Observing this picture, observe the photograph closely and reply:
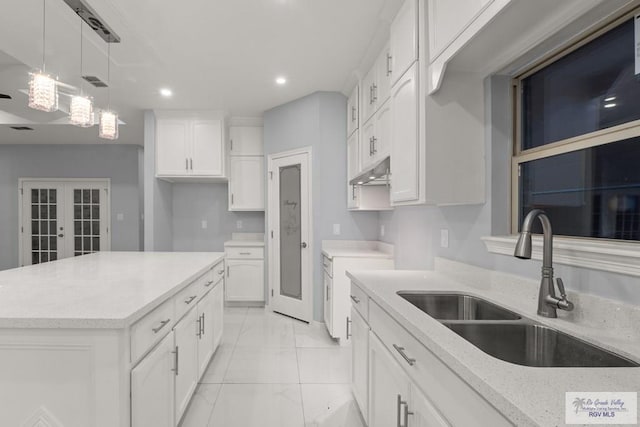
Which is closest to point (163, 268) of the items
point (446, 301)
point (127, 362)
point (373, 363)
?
point (127, 362)

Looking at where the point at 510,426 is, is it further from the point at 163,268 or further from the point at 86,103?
the point at 86,103

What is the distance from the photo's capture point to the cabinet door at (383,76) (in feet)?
8.26

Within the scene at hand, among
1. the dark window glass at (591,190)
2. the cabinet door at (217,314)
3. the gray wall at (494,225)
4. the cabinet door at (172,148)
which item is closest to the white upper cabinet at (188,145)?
the cabinet door at (172,148)

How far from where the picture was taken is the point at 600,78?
126cm

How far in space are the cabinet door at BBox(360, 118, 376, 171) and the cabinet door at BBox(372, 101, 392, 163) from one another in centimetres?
8

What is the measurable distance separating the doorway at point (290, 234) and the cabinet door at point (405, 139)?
1.90 m

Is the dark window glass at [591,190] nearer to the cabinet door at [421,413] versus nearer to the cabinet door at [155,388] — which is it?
the cabinet door at [421,413]

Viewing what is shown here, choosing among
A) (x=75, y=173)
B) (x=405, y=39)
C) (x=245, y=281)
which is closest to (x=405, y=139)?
(x=405, y=39)

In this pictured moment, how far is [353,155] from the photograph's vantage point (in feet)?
11.5

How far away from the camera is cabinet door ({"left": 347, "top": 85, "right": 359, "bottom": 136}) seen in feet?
11.2

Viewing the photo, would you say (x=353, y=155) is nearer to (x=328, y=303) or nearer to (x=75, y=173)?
(x=328, y=303)

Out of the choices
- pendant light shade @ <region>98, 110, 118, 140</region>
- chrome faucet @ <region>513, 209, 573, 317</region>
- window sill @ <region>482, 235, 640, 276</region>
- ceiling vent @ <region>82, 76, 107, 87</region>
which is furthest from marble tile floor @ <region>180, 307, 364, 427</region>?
ceiling vent @ <region>82, 76, 107, 87</region>

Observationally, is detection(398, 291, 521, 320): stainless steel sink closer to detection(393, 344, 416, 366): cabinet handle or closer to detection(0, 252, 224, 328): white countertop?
detection(393, 344, 416, 366): cabinet handle

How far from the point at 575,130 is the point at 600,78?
0.67 ft
